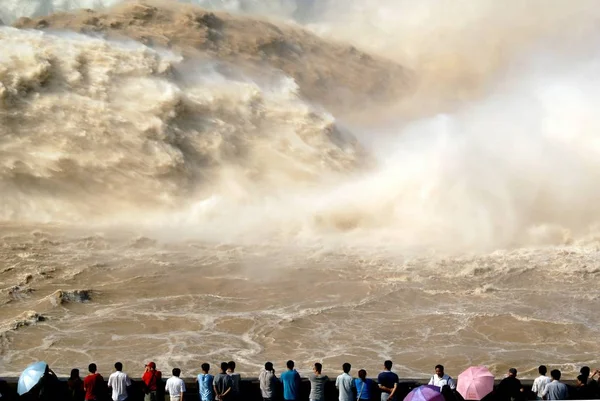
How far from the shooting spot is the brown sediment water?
626 inches

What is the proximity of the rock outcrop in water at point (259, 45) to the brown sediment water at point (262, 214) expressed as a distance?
20 centimetres

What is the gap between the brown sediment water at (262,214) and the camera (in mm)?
15891

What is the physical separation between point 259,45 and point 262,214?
1467 centimetres

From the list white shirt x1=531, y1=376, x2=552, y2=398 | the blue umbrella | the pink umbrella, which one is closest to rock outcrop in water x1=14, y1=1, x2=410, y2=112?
the blue umbrella

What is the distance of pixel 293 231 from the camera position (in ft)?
79.5

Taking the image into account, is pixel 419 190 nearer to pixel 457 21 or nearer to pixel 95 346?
pixel 95 346

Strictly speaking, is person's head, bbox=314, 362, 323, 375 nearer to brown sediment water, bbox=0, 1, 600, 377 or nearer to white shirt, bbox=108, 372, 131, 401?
white shirt, bbox=108, 372, 131, 401

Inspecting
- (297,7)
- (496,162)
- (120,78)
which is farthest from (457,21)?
(120,78)

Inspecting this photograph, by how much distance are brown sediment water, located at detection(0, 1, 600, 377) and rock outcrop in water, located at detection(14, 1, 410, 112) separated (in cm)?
20

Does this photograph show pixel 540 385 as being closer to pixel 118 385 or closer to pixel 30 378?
pixel 118 385

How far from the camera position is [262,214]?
25578 mm

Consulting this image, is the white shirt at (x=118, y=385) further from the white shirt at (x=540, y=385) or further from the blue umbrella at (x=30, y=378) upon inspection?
the white shirt at (x=540, y=385)

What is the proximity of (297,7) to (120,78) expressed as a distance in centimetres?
2833

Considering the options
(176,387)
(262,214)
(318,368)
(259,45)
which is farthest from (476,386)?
(259,45)
